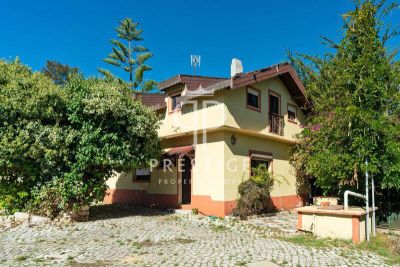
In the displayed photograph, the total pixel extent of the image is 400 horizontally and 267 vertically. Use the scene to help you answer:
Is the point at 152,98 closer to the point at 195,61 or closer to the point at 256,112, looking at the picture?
the point at 195,61

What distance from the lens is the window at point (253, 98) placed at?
16920mm

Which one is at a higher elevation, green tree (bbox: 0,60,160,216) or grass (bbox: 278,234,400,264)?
green tree (bbox: 0,60,160,216)

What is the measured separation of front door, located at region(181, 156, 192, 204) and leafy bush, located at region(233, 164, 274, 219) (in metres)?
2.90

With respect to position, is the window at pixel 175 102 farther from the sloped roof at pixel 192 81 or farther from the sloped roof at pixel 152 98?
the sloped roof at pixel 152 98

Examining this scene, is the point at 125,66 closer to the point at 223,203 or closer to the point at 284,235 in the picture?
the point at 223,203

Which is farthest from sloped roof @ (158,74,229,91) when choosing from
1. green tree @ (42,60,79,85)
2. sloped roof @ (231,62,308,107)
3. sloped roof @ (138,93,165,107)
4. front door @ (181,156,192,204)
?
green tree @ (42,60,79,85)

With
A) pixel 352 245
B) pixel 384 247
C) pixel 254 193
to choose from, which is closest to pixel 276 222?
pixel 254 193

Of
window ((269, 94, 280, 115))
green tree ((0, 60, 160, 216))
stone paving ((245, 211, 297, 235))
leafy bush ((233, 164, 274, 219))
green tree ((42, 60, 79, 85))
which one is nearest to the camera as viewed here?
green tree ((0, 60, 160, 216))

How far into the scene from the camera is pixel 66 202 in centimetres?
1298

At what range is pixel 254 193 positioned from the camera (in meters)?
15.0

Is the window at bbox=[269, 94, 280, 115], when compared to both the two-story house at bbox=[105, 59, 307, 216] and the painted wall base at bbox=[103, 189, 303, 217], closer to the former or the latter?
the two-story house at bbox=[105, 59, 307, 216]

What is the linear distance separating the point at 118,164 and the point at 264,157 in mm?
7757

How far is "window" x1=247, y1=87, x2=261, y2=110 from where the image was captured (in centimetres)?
1692

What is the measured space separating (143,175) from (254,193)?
23.4 ft
